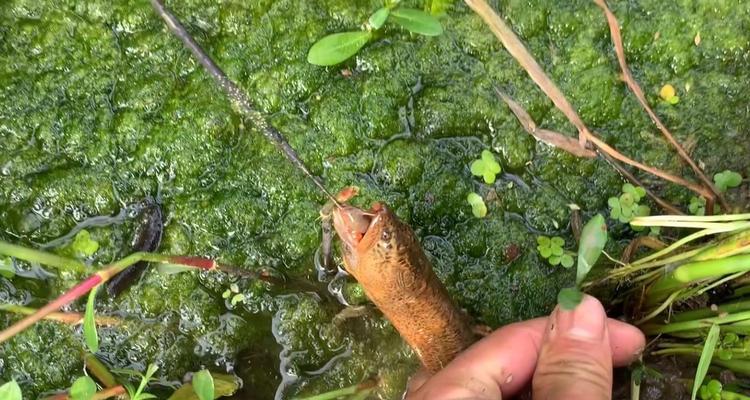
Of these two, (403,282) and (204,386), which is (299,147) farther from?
(204,386)

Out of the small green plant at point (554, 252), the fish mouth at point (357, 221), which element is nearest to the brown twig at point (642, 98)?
the small green plant at point (554, 252)

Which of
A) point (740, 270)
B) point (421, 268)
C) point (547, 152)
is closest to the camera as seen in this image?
point (740, 270)

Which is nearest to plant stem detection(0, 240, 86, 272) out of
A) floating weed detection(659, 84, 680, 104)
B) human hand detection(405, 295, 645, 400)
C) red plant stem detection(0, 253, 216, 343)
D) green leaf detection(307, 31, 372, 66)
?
red plant stem detection(0, 253, 216, 343)

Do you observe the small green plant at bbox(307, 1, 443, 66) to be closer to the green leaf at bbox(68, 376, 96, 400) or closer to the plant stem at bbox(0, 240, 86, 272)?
the plant stem at bbox(0, 240, 86, 272)

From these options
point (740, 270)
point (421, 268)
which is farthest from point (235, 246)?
point (740, 270)

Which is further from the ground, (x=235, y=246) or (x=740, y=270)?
(x=235, y=246)

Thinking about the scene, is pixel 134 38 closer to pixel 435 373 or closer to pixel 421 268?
pixel 421 268

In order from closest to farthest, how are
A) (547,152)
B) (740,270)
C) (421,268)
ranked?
1. (740,270)
2. (421,268)
3. (547,152)
